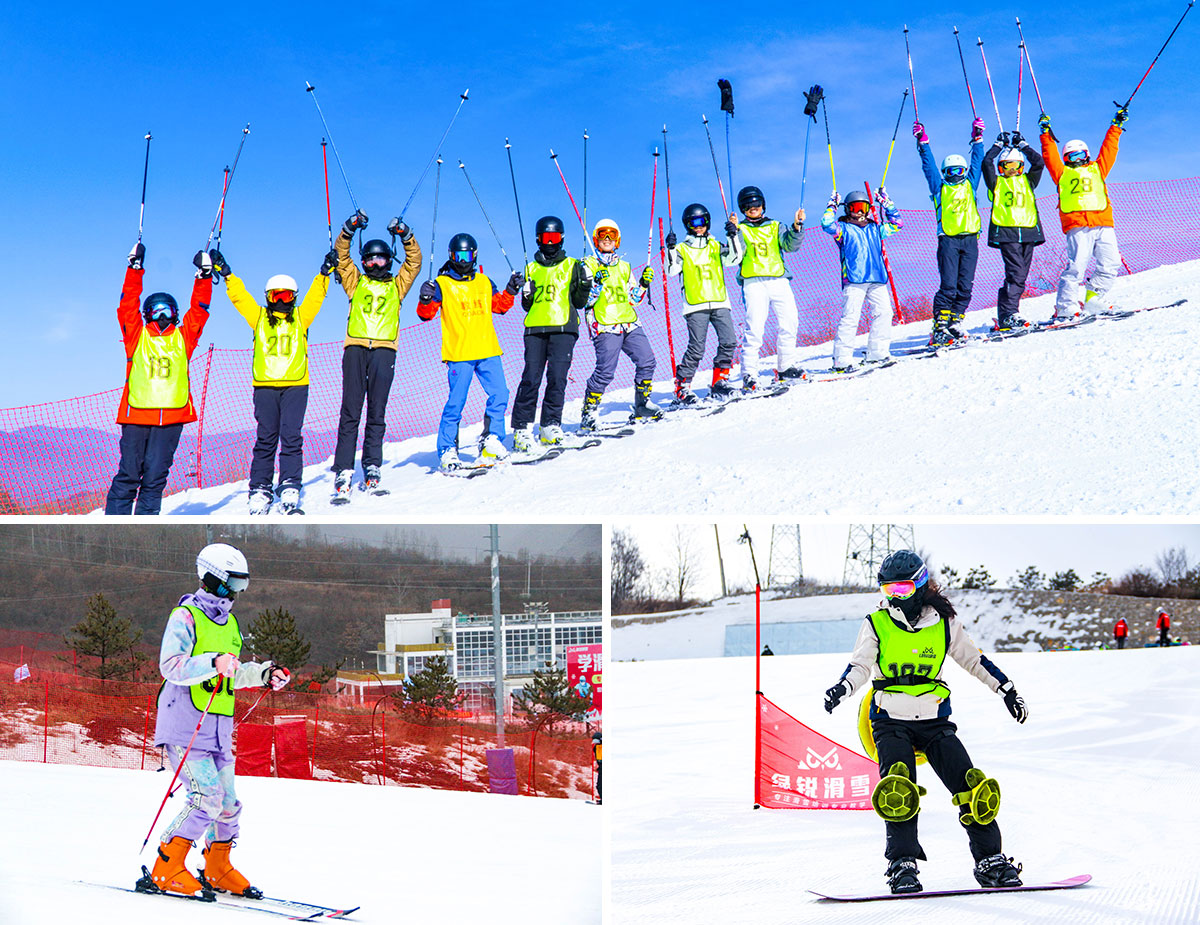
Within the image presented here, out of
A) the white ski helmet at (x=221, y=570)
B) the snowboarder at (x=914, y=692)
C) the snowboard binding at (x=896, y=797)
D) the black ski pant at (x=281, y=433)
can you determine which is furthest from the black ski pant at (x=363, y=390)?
the snowboard binding at (x=896, y=797)

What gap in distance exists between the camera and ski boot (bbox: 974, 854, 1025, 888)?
12.8 ft

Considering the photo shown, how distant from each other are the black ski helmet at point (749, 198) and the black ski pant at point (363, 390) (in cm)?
329

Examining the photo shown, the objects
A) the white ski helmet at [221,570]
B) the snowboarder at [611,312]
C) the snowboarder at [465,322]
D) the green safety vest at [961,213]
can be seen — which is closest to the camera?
the white ski helmet at [221,570]

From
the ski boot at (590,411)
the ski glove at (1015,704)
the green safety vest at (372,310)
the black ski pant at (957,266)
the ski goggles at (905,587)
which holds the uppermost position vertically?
the black ski pant at (957,266)

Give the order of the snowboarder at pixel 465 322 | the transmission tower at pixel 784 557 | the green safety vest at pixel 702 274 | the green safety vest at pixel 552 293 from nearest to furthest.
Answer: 1. the transmission tower at pixel 784 557
2. the snowboarder at pixel 465 322
3. the green safety vest at pixel 552 293
4. the green safety vest at pixel 702 274

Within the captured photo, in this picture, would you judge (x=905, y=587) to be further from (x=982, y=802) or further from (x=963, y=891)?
(x=963, y=891)

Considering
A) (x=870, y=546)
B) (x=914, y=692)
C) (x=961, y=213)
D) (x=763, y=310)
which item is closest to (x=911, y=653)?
(x=914, y=692)

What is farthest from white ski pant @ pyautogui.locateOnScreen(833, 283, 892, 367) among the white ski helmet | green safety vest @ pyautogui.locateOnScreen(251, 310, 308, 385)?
the white ski helmet

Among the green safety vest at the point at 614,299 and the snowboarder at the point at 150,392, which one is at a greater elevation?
the green safety vest at the point at 614,299

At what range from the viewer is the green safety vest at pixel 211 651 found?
441 centimetres

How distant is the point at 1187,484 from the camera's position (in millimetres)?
6230

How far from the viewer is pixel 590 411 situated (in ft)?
27.5

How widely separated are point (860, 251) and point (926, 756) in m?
5.34

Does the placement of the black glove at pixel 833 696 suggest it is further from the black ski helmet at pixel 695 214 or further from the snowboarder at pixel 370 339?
the black ski helmet at pixel 695 214
